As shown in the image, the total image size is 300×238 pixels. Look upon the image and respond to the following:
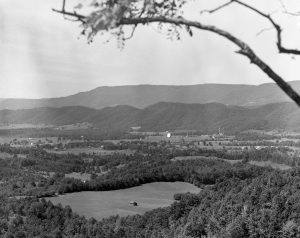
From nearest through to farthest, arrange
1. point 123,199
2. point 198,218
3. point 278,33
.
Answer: point 278,33 < point 198,218 < point 123,199

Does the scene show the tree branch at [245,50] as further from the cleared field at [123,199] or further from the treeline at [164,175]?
the treeline at [164,175]

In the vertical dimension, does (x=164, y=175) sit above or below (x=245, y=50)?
below

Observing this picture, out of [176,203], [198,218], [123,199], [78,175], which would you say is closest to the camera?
[198,218]

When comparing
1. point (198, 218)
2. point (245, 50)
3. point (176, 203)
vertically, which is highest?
point (245, 50)

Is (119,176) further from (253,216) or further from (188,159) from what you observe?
(253,216)

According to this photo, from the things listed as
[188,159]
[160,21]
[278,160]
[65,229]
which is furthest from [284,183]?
[160,21]

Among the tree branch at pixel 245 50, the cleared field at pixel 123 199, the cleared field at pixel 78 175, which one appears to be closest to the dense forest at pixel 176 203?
the cleared field at pixel 78 175

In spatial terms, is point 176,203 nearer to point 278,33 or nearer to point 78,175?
point 78,175

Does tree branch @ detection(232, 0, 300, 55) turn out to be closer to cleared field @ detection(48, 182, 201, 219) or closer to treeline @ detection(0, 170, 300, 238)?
treeline @ detection(0, 170, 300, 238)

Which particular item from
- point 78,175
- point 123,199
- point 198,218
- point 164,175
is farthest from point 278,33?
point 78,175
